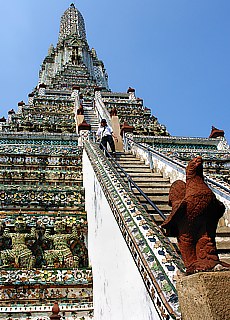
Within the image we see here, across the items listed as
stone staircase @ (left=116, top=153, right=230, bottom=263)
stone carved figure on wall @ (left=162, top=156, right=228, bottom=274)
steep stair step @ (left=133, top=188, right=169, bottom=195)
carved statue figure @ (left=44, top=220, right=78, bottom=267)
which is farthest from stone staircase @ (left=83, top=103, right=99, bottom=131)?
stone carved figure on wall @ (left=162, top=156, right=228, bottom=274)

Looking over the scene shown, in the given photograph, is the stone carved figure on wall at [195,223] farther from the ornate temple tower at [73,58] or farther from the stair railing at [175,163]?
the ornate temple tower at [73,58]

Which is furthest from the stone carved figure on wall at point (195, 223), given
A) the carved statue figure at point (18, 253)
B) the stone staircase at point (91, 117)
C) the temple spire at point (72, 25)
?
the temple spire at point (72, 25)

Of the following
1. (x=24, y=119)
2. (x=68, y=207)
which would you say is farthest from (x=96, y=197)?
(x=24, y=119)

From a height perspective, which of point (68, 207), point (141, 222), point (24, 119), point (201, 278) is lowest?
point (201, 278)

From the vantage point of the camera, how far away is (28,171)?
8.87 metres

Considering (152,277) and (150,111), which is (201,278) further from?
(150,111)

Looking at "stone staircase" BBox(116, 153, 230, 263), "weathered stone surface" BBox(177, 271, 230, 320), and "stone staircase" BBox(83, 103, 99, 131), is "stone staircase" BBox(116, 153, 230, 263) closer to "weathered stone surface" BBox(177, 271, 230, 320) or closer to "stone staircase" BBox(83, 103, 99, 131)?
"weathered stone surface" BBox(177, 271, 230, 320)

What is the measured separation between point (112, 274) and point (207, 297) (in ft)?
7.18

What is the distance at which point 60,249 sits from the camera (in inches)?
233

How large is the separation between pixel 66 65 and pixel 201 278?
28.7m

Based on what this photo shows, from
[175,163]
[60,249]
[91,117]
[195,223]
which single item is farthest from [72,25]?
[195,223]

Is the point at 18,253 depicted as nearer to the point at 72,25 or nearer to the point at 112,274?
the point at 112,274

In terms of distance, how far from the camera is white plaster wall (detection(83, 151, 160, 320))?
10.1 ft

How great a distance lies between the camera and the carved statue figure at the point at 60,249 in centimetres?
567
